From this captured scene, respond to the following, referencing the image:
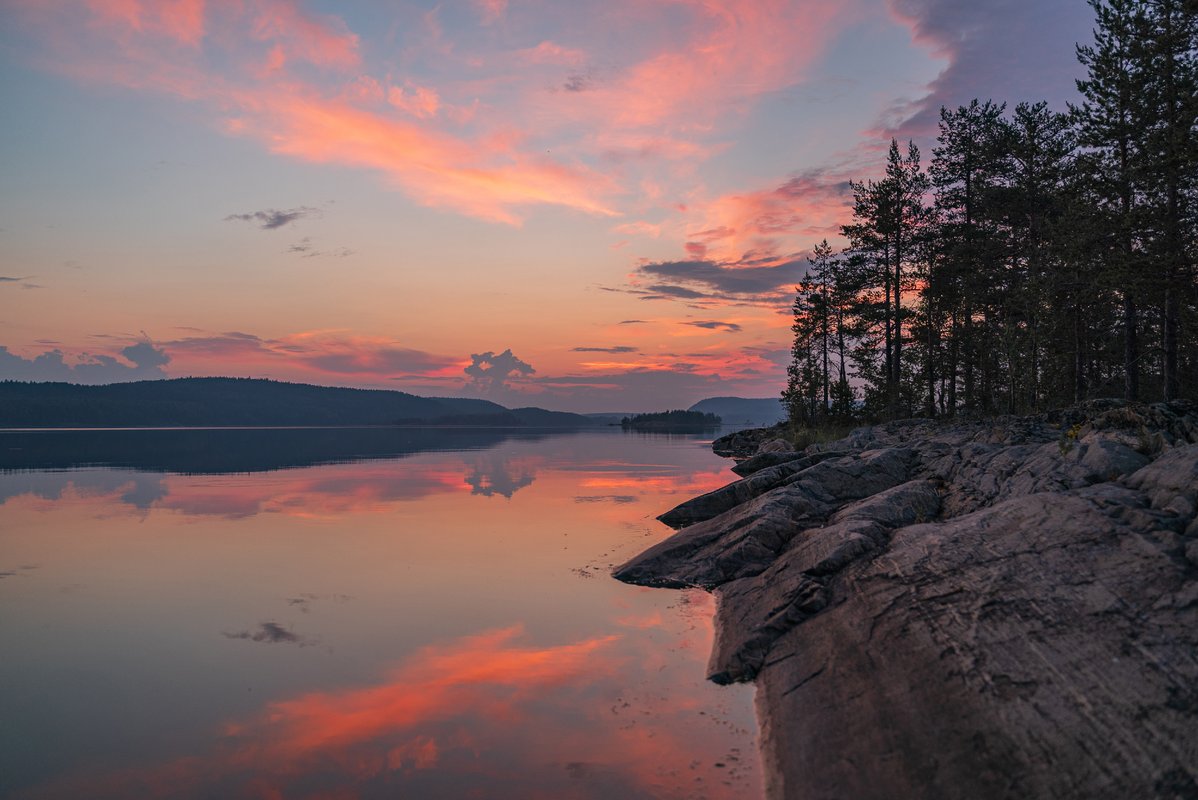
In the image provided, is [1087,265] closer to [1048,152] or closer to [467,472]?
[1048,152]

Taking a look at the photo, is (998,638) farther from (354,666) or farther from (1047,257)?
(1047,257)

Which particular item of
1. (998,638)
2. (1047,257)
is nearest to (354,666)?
(998,638)

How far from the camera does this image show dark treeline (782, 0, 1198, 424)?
27.8m

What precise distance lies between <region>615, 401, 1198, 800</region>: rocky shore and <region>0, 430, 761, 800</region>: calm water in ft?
3.36

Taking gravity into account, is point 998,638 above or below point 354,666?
above

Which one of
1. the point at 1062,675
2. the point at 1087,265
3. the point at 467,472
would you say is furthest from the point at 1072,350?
the point at 1062,675

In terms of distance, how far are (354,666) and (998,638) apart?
925cm

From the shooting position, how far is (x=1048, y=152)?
131 ft

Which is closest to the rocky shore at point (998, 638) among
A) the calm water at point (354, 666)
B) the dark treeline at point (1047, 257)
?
the calm water at point (354, 666)

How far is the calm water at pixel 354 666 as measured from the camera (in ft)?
24.0

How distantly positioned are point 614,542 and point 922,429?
71.6 feet

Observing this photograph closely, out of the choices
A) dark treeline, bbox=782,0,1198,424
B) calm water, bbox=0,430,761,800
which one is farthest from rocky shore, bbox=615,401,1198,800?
dark treeline, bbox=782,0,1198,424

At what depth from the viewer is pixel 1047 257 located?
114 feet

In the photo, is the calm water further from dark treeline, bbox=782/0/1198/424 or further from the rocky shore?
dark treeline, bbox=782/0/1198/424
